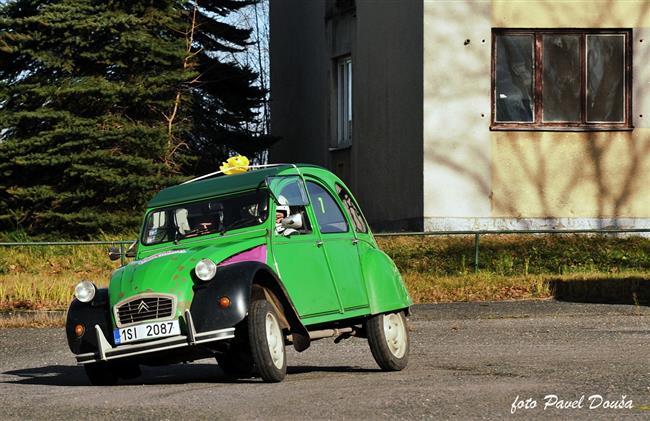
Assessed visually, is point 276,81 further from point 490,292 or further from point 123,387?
point 123,387

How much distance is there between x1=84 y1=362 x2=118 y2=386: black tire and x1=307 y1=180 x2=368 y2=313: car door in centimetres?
211

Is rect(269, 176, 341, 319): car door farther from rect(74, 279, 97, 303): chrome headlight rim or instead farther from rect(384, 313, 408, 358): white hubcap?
rect(74, 279, 97, 303): chrome headlight rim

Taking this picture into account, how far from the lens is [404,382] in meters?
11.7

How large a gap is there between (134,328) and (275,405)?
2.27 m

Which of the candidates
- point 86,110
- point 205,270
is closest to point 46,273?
point 86,110

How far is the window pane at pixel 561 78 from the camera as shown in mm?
26906

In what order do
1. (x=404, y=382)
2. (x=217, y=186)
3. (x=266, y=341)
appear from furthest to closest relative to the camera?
(x=217, y=186)
(x=404, y=382)
(x=266, y=341)

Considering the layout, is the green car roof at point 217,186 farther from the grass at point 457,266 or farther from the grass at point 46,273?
the grass at point 46,273

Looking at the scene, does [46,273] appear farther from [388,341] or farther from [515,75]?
[388,341]

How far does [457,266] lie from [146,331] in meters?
13.1

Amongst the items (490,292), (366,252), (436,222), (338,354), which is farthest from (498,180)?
(366,252)

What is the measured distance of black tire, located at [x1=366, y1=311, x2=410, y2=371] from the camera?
12977 mm

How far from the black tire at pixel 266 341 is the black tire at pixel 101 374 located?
5.54ft

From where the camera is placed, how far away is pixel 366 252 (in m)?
13.5
